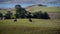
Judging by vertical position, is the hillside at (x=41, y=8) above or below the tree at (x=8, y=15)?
above

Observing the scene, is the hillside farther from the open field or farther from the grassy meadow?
the open field

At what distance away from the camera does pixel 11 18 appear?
2.08 m

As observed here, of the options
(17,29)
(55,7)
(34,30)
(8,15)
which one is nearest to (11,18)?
(8,15)

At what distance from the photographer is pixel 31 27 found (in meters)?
2.05

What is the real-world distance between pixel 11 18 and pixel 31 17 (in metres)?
0.31

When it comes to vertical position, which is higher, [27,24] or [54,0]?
[54,0]

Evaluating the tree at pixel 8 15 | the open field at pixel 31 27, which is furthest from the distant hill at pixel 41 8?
the tree at pixel 8 15

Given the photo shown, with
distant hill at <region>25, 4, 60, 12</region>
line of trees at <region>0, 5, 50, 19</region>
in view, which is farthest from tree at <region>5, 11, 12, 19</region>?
distant hill at <region>25, 4, 60, 12</region>

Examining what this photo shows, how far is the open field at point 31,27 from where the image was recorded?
2.03 metres

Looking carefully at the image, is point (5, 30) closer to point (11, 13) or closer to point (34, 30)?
point (11, 13)

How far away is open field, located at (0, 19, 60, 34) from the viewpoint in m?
2.03

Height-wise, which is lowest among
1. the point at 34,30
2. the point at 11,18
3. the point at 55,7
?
the point at 34,30

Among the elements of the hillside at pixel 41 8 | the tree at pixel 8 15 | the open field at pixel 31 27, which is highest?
the hillside at pixel 41 8

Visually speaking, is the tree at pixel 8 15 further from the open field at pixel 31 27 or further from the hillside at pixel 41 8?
the hillside at pixel 41 8
